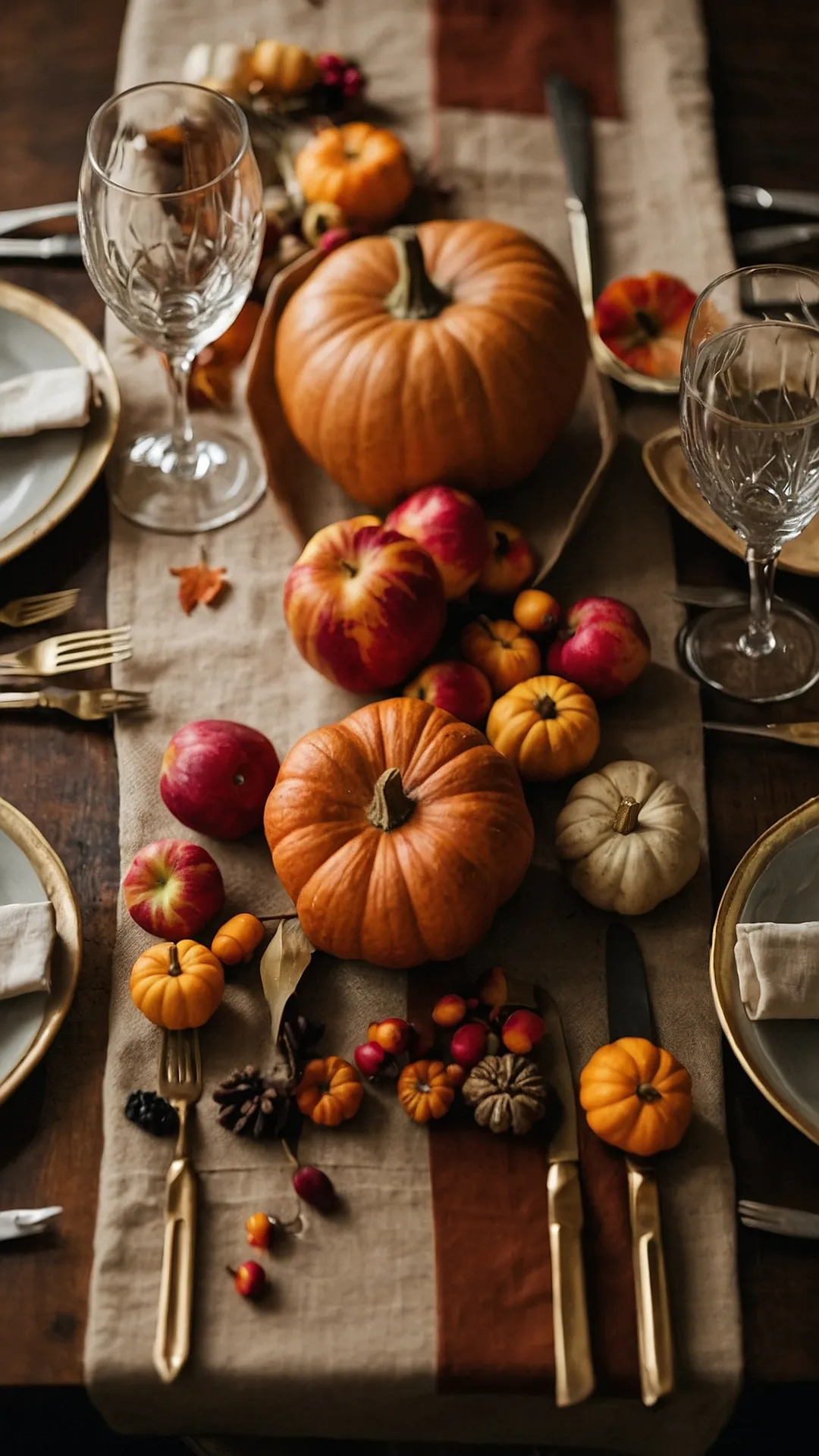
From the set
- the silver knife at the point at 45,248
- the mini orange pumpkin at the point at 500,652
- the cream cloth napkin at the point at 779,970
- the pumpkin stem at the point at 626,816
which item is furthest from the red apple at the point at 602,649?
the silver knife at the point at 45,248

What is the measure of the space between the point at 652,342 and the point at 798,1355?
1.03m

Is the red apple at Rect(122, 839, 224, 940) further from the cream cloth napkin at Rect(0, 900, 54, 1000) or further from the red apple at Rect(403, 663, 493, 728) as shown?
the red apple at Rect(403, 663, 493, 728)

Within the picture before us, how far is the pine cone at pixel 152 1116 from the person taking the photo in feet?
3.30

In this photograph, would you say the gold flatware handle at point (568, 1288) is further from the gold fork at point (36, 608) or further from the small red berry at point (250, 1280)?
the gold fork at point (36, 608)

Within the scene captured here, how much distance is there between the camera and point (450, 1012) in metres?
1.05

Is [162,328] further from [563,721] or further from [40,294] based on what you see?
[563,721]

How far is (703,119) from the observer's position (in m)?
1.76

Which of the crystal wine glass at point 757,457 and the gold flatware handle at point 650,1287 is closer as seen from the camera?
the gold flatware handle at point 650,1287

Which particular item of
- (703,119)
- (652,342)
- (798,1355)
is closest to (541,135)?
(703,119)

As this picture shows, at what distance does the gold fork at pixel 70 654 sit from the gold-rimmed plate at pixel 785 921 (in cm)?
60

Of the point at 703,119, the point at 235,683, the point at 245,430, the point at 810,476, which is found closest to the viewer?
the point at 810,476

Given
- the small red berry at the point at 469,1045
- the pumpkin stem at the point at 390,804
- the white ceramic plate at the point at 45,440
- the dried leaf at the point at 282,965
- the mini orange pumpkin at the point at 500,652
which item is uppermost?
the white ceramic plate at the point at 45,440

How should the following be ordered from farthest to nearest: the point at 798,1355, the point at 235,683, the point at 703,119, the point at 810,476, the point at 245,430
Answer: the point at 703,119 → the point at 245,430 → the point at 235,683 → the point at 810,476 → the point at 798,1355

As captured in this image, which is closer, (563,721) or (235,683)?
(563,721)
